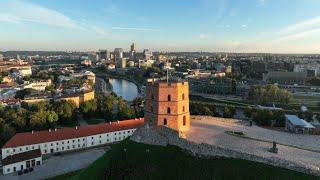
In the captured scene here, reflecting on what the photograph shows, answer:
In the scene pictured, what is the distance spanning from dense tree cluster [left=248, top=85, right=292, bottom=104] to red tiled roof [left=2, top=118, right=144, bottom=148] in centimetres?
3090

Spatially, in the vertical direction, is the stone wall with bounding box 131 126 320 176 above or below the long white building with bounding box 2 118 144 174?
above

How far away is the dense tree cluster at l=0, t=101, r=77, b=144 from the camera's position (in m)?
39.4

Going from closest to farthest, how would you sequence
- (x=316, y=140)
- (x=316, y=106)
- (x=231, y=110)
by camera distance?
(x=316, y=140) → (x=231, y=110) → (x=316, y=106)

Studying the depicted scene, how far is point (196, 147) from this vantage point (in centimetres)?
1828

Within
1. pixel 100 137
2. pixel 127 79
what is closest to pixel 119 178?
pixel 100 137

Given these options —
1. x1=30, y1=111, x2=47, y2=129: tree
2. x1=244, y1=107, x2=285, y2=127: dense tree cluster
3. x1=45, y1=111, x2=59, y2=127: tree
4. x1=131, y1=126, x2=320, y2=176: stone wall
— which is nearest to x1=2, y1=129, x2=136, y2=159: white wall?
x1=30, y1=111, x2=47, y2=129: tree

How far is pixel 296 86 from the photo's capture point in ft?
292

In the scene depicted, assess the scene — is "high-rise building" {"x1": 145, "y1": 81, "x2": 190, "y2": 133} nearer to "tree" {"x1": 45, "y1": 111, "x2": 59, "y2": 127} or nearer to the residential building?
"tree" {"x1": 45, "y1": 111, "x2": 59, "y2": 127}

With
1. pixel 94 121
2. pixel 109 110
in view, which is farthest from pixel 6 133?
pixel 109 110

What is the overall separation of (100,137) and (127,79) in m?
96.6

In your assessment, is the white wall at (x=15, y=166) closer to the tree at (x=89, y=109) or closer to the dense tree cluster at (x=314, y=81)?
the tree at (x=89, y=109)

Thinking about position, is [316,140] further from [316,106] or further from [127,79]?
[127,79]

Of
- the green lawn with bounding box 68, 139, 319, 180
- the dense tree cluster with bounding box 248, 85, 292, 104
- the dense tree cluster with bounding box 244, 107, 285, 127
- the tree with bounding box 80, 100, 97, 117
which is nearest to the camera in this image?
the green lawn with bounding box 68, 139, 319, 180

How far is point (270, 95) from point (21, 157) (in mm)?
46422
